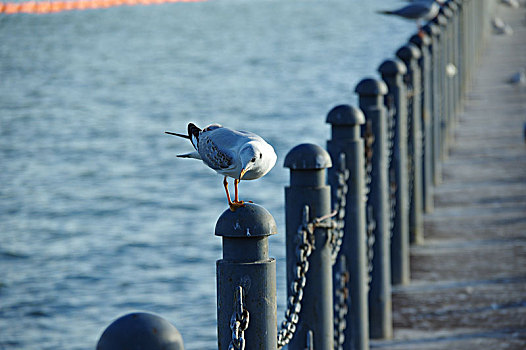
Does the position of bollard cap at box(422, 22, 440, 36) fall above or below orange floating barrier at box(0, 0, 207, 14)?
below

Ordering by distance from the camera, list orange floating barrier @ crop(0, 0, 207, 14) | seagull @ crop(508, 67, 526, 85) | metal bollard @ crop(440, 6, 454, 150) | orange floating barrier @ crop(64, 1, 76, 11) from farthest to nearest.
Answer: orange floating barrier @ crop(64, 1, 76, 11) < orange floating barrier @ crop(0, 0, 207, 14) < seagull @ crop(508, 67, 526, 85) < metal bollard @ crop(440, 6, 454, 150)

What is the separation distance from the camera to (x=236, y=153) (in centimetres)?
352

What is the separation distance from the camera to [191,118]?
878 inches

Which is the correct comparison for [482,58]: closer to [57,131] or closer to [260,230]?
[57,131]

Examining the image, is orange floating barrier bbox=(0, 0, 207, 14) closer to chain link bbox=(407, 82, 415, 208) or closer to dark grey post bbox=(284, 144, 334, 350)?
chain link bbox=(407, 82, 415, 208)

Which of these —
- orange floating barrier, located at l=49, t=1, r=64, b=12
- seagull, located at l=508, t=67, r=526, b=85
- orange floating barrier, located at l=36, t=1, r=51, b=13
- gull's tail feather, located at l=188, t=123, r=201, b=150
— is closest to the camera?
gull's tail feather, located at l=188, t=123, r=201, b=150

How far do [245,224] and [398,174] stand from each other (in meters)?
3.49

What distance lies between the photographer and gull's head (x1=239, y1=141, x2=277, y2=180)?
3.49 m

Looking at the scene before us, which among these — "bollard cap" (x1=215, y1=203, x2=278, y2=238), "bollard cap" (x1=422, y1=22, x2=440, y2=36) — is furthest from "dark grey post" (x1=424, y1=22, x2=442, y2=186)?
"bollard cap" (x1=215, y1=203, x2=278, y2=238)

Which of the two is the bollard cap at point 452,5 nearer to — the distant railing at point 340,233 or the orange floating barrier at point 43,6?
the distant railing at point 340,233

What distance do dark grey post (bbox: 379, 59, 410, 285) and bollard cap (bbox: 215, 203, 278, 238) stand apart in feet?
10.9

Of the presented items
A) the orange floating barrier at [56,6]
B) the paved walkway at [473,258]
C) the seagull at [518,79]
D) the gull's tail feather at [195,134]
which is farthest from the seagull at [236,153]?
the orange floating barrier at [56,6]

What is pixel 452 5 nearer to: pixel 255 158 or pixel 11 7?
pixel 255 158

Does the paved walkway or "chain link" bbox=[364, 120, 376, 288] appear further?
the paved walkway
